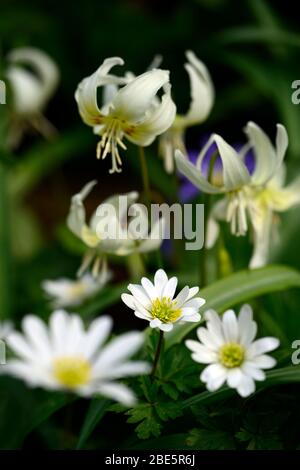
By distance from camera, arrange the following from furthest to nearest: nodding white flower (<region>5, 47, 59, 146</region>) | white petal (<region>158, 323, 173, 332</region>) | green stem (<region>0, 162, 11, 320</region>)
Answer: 1. nodding white flower (<region>5, 47, 59, 146</region>)
2. green stem (<region>0, 162, 11, 320</region>)
3. white petal (<region>158, 323, 173, 332</region>)

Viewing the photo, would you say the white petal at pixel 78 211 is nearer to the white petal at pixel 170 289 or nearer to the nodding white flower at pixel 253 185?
the nodding white flower at pixel 253 185

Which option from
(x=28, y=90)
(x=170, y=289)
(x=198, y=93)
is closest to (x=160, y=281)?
(x=170, y=289)

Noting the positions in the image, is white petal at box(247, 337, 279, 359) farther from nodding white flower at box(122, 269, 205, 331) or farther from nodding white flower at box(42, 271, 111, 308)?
nodding white flower at box(42, 271, 111, 308)

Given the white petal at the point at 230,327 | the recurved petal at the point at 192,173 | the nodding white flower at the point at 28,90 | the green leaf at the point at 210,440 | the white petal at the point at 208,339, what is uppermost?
the nodding white flower at the point at 28,90

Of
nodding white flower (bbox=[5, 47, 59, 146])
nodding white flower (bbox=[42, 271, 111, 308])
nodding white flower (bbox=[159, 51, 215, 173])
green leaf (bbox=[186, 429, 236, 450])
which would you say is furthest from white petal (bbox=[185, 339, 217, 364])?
nodding white flower (bbox=[5, 47, 59, 146])

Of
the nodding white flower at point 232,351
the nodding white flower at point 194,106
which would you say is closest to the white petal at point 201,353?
the nodding white flower at point 232,351

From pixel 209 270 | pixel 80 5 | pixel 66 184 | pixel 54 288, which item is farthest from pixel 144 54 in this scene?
pixel 54 288

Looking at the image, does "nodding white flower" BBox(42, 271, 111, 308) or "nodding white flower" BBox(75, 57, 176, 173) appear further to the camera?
"nodding white flower" BBox(42, 271, 111, 308)
